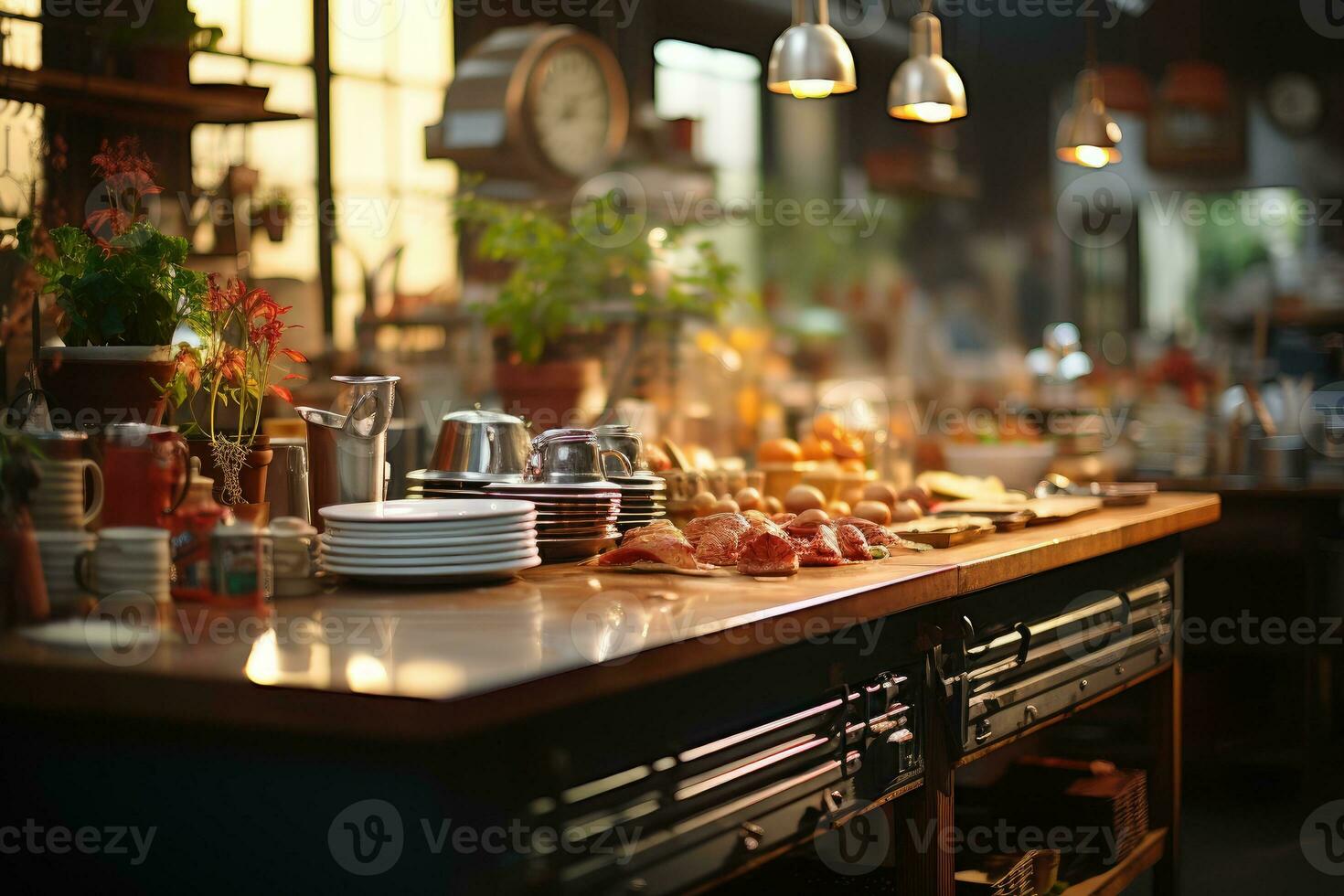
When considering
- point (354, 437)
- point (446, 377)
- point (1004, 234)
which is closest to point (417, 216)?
point (446, 377)

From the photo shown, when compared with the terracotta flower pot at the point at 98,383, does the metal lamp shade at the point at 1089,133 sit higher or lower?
higher

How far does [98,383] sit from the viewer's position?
1.88 metres

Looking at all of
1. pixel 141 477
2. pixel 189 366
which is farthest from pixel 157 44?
pixel 141 477

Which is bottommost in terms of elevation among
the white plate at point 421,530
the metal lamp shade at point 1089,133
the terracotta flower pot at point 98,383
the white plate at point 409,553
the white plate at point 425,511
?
the white plate at point 409,553

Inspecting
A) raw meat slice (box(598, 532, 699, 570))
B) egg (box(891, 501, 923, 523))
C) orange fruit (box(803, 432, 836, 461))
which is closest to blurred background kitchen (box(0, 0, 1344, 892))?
orange fruit (box(803, 432, 836, 461))

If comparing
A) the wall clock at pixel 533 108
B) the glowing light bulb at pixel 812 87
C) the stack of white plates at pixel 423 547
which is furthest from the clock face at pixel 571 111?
the stack of white plates at pixel 423 547

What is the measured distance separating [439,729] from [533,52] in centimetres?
331

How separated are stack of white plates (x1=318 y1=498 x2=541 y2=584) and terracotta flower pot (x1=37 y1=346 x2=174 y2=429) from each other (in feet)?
0.99

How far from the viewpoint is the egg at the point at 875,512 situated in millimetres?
2609

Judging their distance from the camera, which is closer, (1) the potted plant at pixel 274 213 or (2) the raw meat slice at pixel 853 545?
(2) the raw meat slice at pixel 853 545

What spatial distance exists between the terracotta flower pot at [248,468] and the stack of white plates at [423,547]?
0.54 feet

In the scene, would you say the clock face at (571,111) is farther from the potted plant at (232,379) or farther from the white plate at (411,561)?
the white plate at (411,561)

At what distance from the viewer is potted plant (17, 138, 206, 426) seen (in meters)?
1.88

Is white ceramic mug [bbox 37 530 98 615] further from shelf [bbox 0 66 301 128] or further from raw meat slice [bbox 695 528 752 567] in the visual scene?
shelf [bbox 0 66 301 128]
